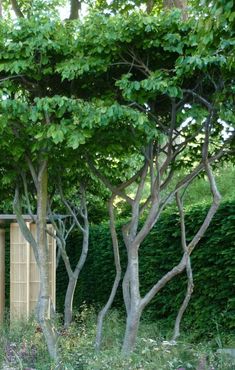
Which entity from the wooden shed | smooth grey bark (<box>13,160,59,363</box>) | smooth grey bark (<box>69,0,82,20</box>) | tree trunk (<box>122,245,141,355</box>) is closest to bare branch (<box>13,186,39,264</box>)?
smooth grey bark (<box>13,160,59,363</box>)

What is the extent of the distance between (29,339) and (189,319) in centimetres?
248

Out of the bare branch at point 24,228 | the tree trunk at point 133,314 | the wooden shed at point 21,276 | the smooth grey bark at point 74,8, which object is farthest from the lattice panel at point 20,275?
the smooth grey bark at point 74,8

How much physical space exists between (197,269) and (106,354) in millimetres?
3087

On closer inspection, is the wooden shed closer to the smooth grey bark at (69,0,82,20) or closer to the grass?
the grass

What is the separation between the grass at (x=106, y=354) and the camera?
207 inches

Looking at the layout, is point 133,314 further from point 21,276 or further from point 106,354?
point 21,276

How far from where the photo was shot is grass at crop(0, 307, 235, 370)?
525cm

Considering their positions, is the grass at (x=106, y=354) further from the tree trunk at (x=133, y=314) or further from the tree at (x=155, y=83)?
the tree at (x=155, y=83)

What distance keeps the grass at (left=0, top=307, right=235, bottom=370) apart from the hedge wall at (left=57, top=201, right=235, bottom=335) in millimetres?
674

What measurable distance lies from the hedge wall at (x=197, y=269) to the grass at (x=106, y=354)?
674 mm

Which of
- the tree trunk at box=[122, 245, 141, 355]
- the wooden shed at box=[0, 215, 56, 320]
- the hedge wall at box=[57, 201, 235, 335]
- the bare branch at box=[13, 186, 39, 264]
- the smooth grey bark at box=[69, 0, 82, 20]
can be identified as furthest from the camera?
the smooth grey bark at box=[69, 0, 82, 20]

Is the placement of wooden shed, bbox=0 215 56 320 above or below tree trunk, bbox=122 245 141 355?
above

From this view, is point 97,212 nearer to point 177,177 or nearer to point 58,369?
point 177,177

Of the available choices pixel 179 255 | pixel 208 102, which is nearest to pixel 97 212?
pixel 179 255
